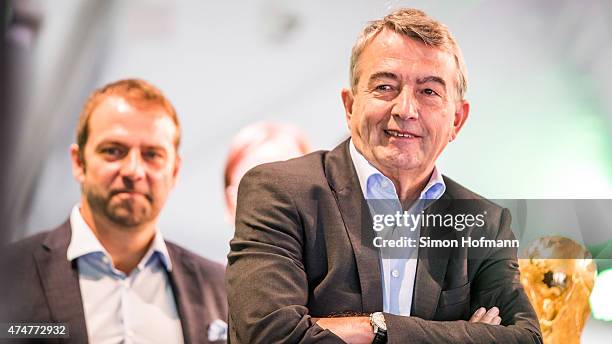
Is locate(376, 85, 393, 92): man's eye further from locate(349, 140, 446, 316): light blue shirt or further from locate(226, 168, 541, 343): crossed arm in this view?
locate(226, 168, 541, 343): crossed arm

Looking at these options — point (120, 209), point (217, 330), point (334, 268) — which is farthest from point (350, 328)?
point (120, 209)

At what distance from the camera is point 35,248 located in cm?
324

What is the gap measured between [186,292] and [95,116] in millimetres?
892

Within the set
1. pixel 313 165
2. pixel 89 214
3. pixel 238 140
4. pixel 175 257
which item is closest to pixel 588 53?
pixel 313 165

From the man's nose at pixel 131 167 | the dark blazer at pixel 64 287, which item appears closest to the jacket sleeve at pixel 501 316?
the dark blazer at pixel 64 287

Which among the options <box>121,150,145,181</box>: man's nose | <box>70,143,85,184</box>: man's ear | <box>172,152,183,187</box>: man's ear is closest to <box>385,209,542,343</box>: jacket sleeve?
<box>172,152,183,187</box>: man's ear

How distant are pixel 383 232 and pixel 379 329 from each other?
0.51 m

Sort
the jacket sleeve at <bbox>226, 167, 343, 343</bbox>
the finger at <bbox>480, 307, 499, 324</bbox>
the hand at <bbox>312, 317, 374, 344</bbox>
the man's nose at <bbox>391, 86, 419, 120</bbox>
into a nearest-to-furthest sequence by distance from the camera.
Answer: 1. the jacket sleeve at <bbox>226, 167, 343, 343</bbox>
2. the hand at <bbox>312, 317, 374, 344</bbox>
3. the finger at <bbox>480, 307, 499, 324</bbox>
4. the man's nose at <bbox>391, 86, 419, 120</bbox>

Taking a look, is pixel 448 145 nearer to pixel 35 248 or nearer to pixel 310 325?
pixel 310 325

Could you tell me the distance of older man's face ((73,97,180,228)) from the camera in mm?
3230

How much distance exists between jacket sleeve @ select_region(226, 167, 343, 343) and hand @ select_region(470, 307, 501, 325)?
67cm

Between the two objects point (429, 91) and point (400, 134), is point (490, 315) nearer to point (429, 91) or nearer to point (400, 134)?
point (400, 134)

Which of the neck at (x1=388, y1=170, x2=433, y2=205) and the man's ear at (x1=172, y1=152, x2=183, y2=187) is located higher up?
the neck at (x1=388, y1=170, x2=433, y2=205)

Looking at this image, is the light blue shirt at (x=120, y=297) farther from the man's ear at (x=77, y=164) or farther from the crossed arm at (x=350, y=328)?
the crossed arm at (x=350, y=328)
